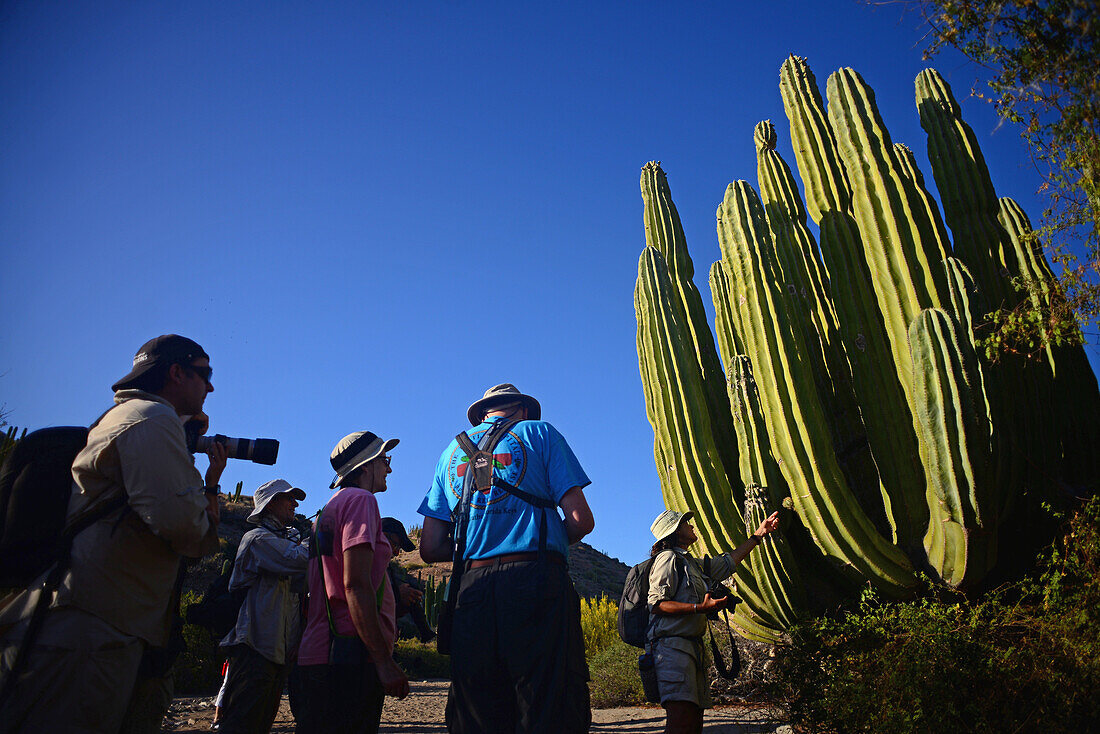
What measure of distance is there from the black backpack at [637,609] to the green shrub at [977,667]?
1.13m

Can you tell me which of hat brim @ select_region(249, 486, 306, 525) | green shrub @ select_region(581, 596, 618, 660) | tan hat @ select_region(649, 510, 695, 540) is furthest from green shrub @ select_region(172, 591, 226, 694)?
tan hat @ select_region(649, 510, 695, 540)

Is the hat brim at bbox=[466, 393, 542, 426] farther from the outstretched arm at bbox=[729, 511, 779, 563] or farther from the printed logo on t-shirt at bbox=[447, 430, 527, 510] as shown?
the outstretched arm at bbox=[729, 511, 779, 563]

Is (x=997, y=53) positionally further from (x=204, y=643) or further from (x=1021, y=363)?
(x=204, y=643)

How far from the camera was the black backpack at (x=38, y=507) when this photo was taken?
5.99 feet

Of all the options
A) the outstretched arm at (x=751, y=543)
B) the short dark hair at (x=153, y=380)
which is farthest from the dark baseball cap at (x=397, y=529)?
the outstretched arm at (x=751, y=543)

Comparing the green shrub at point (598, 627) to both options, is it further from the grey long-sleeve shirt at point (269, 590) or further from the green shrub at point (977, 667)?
the grey long-sleeve shirt at point (269, 590)

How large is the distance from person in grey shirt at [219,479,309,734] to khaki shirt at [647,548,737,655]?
1822 millimetres

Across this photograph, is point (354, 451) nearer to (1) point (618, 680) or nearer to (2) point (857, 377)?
(2) point (857, 377)

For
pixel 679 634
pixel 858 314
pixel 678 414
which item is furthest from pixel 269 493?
pixel 858 314

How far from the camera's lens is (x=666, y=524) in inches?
158

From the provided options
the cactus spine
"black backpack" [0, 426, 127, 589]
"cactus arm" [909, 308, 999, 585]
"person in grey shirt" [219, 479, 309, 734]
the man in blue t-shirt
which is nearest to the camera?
"black backpack" [0, 426, 127, 589]

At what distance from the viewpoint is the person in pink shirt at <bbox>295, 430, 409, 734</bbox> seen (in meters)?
2.47

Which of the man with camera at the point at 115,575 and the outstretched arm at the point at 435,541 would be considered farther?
the outstretched arm at the point at 435,541

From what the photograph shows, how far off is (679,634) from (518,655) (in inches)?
58.3
